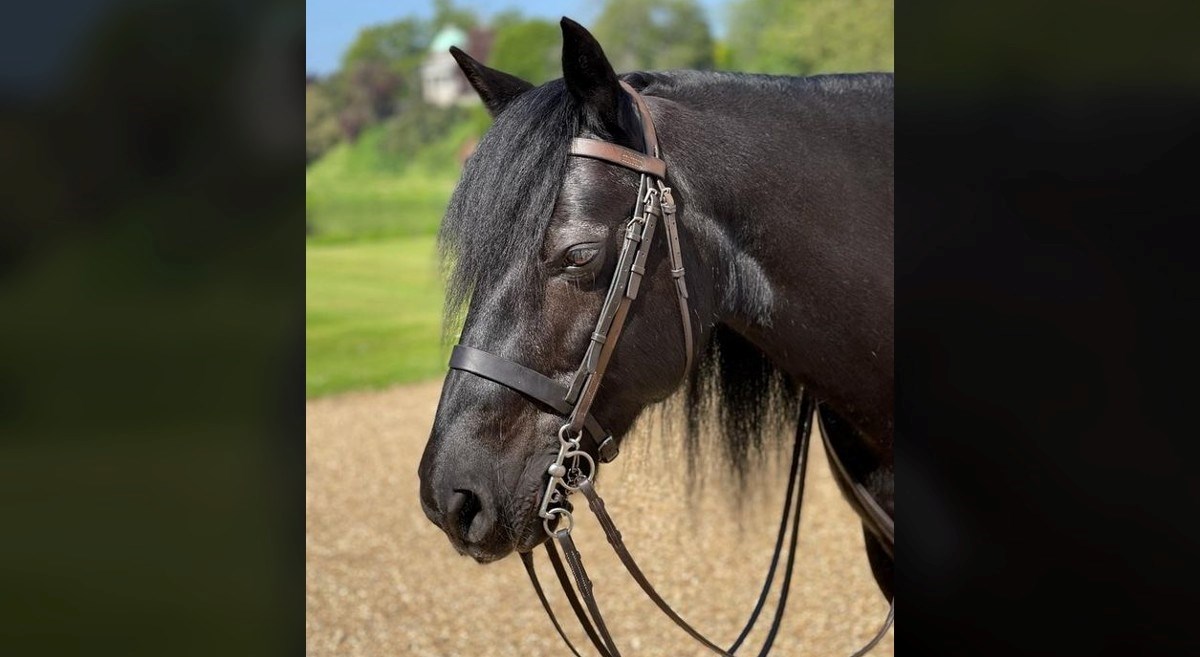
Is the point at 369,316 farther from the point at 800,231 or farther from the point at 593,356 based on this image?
the point at 593,356

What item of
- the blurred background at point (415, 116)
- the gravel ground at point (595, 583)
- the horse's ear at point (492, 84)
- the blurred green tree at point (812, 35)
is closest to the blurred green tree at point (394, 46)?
the blurred background at point (415, 116)

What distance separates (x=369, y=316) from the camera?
15578 mm

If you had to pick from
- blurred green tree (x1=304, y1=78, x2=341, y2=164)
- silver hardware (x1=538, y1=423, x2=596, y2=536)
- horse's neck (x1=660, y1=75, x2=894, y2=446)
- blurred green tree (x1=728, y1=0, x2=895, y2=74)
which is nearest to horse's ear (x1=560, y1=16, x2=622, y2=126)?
horse's neck (x1=660, y1=75, x2=894, y2=446)

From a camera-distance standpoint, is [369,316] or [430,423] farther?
[369,316]

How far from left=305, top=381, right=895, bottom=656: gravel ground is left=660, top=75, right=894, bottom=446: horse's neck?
1.38 m

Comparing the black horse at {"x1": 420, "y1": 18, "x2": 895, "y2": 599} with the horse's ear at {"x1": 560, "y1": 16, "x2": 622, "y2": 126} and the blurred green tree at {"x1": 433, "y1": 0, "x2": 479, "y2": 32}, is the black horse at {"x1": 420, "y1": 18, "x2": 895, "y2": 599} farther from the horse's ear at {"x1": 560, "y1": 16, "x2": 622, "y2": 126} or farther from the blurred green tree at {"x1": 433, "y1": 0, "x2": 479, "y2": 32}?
the blurred green tree at {"x1": 433, "y1": 0, "x2": 479, "y2": 32}

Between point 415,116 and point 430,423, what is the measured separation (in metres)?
13.8

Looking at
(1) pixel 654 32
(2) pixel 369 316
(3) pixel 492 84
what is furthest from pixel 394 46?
(3) pixel 492 84

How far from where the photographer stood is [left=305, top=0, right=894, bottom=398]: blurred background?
14.9 metres

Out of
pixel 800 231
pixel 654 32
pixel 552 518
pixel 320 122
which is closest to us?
pixel 552 518

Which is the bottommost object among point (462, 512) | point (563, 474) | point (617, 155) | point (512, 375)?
point (462, 512)
